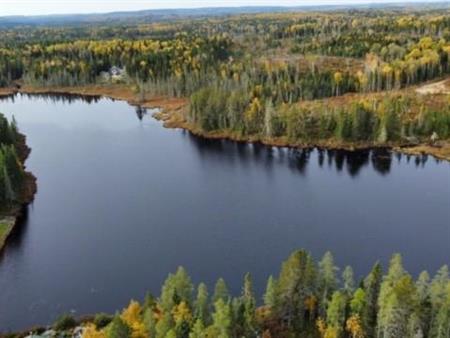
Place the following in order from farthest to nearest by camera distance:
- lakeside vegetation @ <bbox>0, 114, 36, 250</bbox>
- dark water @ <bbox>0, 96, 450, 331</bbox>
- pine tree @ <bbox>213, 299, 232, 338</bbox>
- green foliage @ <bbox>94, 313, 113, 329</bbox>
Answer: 1. lakeside vegetation @ <bbox>0, 114, 36, 250</bbox>
2. dark water @ <bbox>0, 96, 450, 331</bbox>
3. green foliage @ <bbox>94, 313, 113, 329</bbox>
4. pine tree @ <bbox>213, 299, 232, 338</bbox>

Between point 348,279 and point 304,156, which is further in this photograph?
point 304,156

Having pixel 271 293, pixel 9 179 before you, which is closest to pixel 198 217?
pixel 9 179

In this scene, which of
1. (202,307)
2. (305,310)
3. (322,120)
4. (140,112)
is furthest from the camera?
(140,112)

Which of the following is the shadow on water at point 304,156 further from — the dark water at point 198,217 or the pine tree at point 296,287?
the pine tree at point 296,287

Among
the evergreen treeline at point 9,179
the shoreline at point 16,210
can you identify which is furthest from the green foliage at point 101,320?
the evergreen treeline at point 9,179

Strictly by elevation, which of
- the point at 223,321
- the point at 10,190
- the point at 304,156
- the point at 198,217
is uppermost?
the point at 223,321

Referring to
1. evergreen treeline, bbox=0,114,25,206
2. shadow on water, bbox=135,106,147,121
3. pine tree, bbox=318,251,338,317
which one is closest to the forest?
pine tree, bbox=318,251,338,317

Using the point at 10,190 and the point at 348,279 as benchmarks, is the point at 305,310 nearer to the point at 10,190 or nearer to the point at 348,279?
the point at 348,279

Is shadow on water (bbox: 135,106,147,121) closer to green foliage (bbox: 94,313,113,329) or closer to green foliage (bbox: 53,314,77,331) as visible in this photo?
green foliage (bbox: 53,314,77,331)
